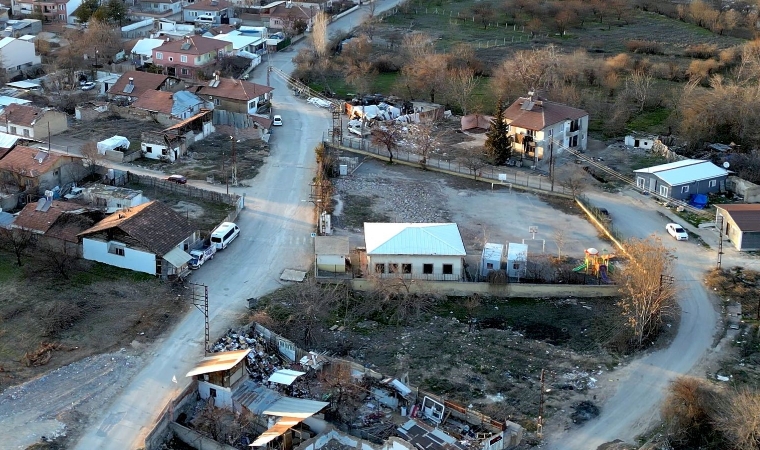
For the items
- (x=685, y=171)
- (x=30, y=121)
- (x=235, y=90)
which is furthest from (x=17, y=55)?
(x=685, y=171)

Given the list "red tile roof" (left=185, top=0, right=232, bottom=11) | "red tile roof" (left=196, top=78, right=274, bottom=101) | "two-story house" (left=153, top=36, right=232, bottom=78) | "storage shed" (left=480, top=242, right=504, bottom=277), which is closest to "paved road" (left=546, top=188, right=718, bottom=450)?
"storage shed" (left=480, top=242, right=504, bottom=277)

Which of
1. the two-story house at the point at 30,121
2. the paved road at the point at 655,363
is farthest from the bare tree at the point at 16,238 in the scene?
the paved road at the point at 655,363

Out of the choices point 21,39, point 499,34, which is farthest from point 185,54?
point 499,34

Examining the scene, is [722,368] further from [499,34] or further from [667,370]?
[499,34]

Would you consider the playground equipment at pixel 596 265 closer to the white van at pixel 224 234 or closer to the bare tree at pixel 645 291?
the bare tree at pixel 645 291

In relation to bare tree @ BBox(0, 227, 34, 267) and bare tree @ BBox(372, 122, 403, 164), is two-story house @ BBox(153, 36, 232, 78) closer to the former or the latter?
bare tree @ BBox(372, 122, 403, 164)
